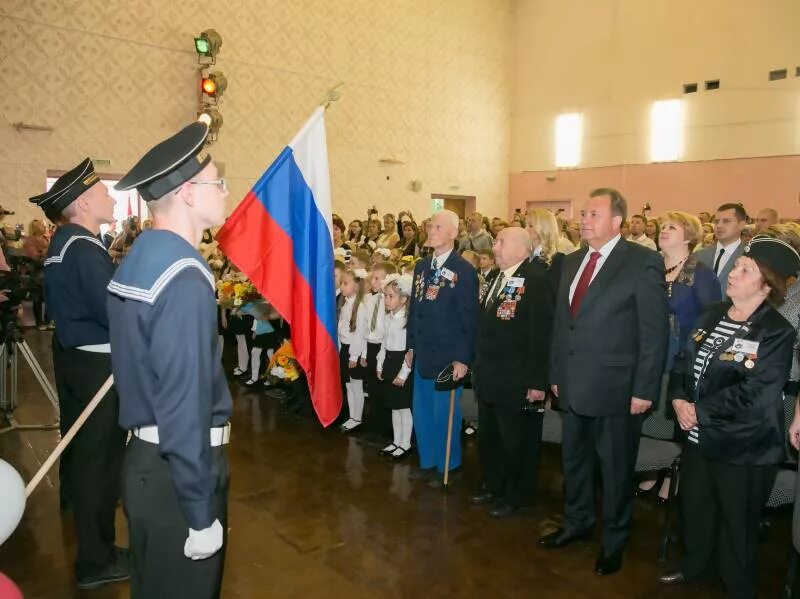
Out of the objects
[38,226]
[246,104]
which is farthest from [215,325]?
[246,104]

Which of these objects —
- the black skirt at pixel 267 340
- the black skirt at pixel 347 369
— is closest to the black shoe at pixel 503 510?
the black skirt at pixel 347 369

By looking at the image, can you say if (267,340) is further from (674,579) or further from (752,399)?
(752,399)

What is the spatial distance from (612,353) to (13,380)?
5205mm

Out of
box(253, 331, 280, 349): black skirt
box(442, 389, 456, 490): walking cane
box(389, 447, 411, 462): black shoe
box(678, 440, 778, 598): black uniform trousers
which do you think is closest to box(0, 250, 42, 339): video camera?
box(253, 331, 280, 349): black skirt

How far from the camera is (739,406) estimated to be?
8.57ft

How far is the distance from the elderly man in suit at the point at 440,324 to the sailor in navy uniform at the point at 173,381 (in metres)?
2.38

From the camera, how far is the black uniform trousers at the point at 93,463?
2881 millimetres

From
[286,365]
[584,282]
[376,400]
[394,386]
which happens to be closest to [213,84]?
[286,365]

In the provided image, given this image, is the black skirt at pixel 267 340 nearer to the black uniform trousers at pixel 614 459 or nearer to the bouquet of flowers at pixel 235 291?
the bouquet of flowers at pixel 235 291

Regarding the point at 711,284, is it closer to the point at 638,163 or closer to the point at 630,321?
the point at 630,321

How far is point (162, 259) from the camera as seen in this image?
5.16ft

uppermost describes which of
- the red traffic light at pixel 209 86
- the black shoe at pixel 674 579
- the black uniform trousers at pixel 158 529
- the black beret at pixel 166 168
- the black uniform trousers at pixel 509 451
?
the red traffic light at pixel 209 86

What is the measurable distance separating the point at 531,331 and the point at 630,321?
68cm

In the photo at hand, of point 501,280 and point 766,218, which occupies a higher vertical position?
point 766,218
